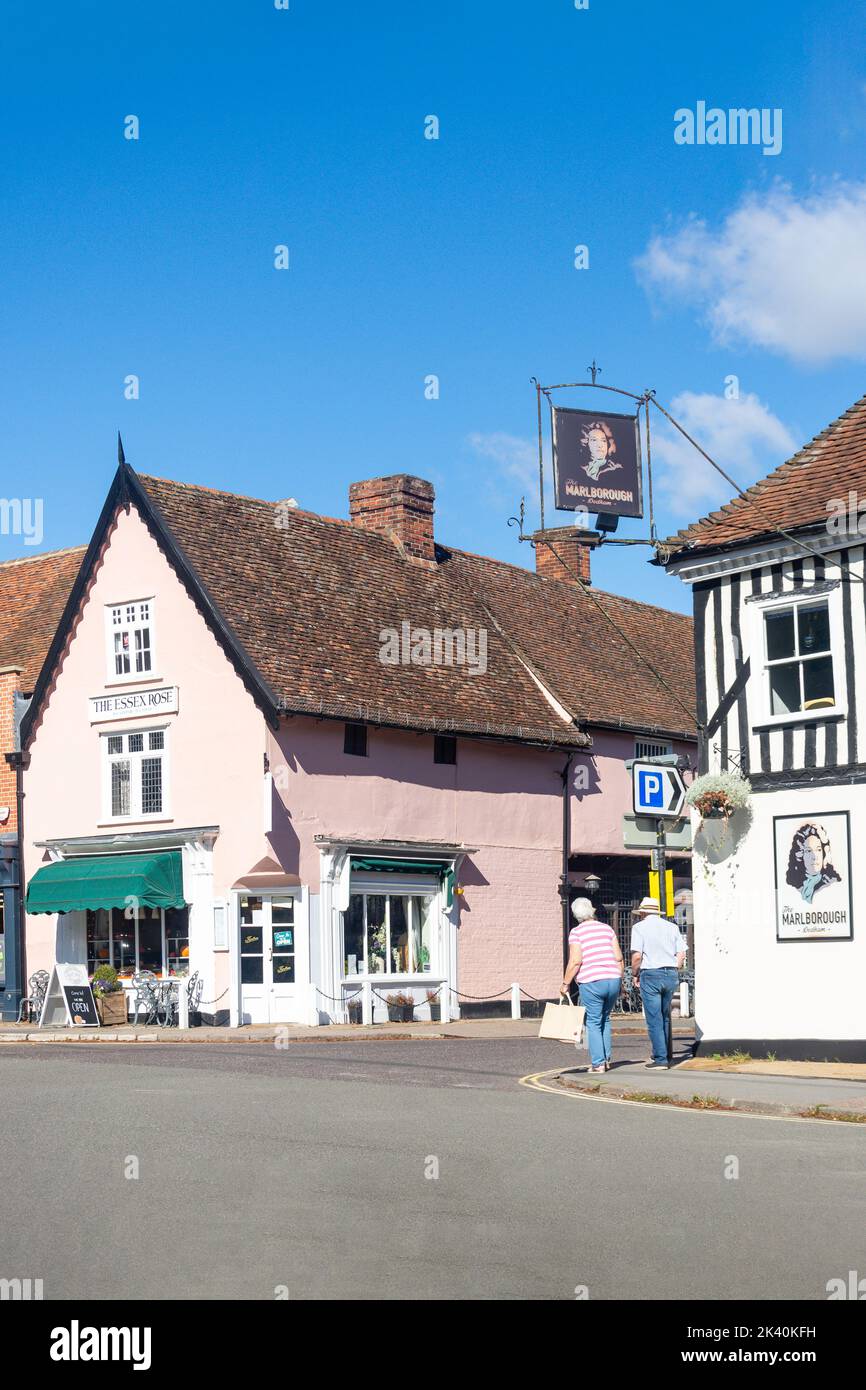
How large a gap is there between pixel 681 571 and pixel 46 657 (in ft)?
58.8

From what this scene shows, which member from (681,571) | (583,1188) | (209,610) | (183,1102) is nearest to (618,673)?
(209,610)

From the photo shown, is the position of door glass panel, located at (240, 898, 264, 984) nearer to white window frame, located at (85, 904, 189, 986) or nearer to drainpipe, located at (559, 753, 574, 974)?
white window frame, located at (85, 904, 189, 986)

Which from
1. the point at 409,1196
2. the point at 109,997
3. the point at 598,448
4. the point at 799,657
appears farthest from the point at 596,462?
the point at 409,1196

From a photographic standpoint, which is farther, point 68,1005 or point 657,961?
point 68,1005

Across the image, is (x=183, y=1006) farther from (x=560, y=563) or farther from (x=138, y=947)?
(x=560, y=563)

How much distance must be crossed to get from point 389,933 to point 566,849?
17.1 ft

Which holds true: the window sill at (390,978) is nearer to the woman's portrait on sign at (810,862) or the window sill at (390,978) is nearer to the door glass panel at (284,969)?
the door glass panel at (284,969)

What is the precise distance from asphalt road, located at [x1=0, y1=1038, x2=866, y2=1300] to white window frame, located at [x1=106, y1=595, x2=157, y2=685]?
56.6ft

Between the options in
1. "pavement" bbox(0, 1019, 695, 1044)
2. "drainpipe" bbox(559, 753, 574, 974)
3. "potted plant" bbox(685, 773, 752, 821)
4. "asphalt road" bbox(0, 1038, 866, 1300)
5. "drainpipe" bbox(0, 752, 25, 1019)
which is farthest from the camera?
"drainpipe" bbox(559, 753, 574, 974)

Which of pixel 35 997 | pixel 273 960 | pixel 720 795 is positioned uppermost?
pixel 720 795

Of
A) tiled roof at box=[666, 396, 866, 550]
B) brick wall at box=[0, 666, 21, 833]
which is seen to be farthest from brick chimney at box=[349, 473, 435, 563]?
tiled roof at box=[666, 396, 866, 550]

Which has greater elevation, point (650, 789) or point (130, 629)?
point (130, 629)

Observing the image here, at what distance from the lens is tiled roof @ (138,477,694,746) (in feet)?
107

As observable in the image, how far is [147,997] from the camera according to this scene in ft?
104
